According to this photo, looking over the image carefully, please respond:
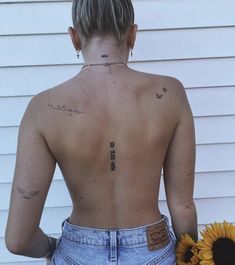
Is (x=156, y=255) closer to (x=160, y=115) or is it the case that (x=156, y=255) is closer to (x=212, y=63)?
(x=160, y=115)

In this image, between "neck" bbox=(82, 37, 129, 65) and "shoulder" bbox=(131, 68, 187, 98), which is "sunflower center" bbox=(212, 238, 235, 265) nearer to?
"shoulder" bbox=(131, 68, 187, 98)

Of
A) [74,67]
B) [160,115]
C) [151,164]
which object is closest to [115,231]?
[151,164]

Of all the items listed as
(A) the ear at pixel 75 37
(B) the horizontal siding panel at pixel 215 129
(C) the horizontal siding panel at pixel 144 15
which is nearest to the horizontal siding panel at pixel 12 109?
(B) the horizontal siding panel at pixel 215 129

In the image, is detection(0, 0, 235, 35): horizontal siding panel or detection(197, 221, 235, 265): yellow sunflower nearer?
detection(197, 221, 235, 265): yellow sunflower

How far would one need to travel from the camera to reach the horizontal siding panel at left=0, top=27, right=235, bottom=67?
2.27 m

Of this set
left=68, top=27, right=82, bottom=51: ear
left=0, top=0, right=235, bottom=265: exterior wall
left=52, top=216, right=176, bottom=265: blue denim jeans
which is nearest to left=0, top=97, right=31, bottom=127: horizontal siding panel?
left=0, top=0, right=235, bottom=265: exterior wall

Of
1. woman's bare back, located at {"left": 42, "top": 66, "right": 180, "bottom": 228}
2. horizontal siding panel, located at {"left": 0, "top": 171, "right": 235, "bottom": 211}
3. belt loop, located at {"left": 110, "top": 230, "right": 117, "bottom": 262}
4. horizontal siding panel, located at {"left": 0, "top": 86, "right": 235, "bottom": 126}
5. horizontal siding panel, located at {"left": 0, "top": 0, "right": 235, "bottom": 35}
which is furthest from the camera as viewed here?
horizontal siding panel, located at {"left": 0, "top": 171, "right": 235, "bottom": 211}

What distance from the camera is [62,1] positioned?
2229mm

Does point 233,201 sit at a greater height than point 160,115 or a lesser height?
lesser

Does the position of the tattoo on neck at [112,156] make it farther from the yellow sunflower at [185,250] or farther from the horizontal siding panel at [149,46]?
the horizontal siding panel at [149,46]

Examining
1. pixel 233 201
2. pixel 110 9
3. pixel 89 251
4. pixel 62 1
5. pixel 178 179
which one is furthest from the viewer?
pixel 233 201

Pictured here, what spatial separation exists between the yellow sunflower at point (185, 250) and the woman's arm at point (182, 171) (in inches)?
3.1

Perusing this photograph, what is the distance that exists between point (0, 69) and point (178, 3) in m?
1.12

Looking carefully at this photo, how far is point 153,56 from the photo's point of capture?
91.4 inches
